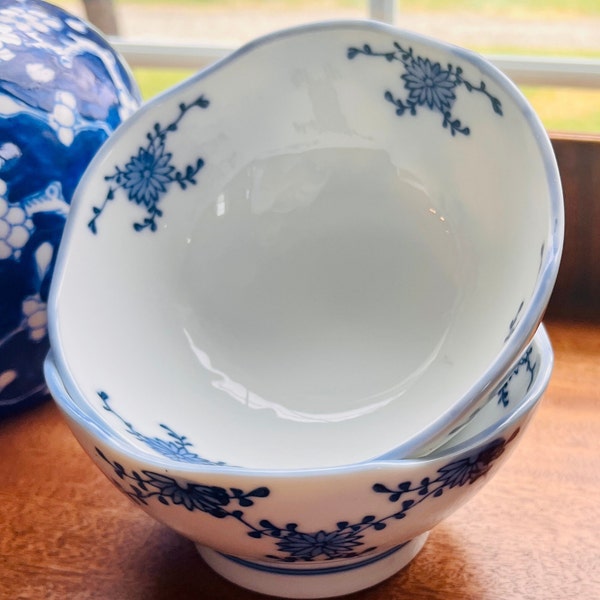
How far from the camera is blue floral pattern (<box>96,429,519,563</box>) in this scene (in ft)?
1.11

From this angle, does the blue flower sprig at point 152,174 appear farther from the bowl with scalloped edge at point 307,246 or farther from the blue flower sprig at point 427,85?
the blue flower sprig at point 427,85

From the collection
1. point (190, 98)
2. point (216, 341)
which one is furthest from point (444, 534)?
point (190, 98)

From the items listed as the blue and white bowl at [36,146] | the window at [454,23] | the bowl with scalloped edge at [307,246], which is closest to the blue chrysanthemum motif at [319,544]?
the bowl with scalloped edge at [307,246]

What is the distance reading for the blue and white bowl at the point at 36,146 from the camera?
48cm

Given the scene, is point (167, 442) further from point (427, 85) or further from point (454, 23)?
point (454, 23)

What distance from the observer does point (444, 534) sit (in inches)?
17.8

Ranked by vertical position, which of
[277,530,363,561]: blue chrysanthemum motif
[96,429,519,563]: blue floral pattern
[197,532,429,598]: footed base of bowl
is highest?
[96,429,519,563]: blue floral pattern

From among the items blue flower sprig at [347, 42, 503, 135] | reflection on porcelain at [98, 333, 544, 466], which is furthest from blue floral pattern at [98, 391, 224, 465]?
blue flower sprig at [347, 42, 503, 135]

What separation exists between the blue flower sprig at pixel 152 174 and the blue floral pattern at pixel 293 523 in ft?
0.70

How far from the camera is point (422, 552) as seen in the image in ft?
1.44

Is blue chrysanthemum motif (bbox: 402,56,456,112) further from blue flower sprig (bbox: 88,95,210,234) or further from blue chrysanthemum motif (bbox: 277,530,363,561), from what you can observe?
blue chrysanthemum motif (bbox: 277,530,363,561)

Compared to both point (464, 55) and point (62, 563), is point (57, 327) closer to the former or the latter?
point (62, 563)

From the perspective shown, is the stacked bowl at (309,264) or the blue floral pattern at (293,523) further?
the stacked bowl at (309,264)

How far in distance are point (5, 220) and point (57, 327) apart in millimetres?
75
